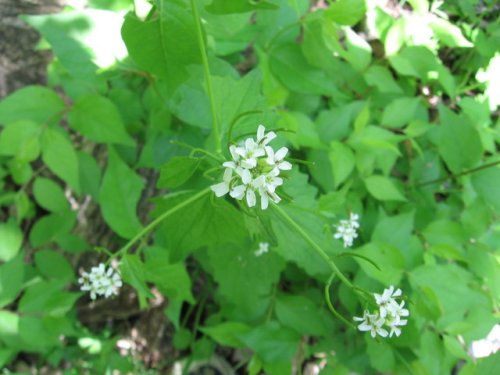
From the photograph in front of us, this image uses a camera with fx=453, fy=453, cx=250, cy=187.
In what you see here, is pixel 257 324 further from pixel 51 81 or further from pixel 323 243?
pixel 51 81

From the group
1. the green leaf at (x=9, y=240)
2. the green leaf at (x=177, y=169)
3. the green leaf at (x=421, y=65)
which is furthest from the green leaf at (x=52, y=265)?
the green leaf at (x=421, y=65)

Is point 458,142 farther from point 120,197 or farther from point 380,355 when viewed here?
point 120,197

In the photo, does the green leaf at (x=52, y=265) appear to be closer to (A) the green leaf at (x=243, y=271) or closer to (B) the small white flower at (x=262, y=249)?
(A) the green leaf at (x=243, y=271)

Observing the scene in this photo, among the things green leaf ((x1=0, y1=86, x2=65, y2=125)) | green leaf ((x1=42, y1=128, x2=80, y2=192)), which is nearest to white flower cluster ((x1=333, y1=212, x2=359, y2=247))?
green leaf ((x1=42, y1=128, x2=80, y2=192))

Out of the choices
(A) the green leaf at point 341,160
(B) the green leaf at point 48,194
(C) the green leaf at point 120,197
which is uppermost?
(A) the green leaf at point 341,160

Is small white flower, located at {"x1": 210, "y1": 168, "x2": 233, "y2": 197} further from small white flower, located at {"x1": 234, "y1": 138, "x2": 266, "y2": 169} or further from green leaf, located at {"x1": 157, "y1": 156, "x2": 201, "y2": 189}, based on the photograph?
green leaf, located at {"x1": 157, "y1": 156, "x2": 201, "y2": 189}

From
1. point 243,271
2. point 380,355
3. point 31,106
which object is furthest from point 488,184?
point 31,106
